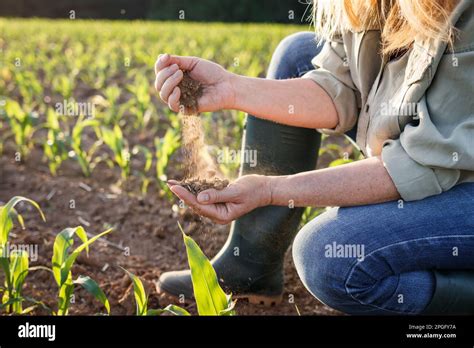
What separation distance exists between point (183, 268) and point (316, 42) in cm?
101

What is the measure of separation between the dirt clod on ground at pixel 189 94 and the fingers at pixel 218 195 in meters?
0.33

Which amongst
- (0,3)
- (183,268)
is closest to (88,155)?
(183,268)

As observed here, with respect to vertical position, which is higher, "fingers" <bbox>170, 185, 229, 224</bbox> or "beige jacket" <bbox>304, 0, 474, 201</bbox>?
"beige jacket" <bbox>304, 0, 474, 201</bbox>

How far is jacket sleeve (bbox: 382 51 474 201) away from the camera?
6.21 feet

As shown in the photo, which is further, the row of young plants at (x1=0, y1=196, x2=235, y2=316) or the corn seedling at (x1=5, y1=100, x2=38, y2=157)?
the corn seedling at (x1=5, y1=100, x2=38, y2=157)

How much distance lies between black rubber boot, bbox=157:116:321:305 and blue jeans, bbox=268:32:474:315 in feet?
1.45

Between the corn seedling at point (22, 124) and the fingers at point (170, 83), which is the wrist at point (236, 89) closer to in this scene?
the fingers at point (170, 83)

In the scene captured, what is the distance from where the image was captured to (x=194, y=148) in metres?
2.40

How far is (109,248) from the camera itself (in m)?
3.04

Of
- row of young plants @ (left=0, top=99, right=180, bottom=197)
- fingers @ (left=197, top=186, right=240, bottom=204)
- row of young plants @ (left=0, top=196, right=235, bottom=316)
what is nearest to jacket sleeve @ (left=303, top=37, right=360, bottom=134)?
fingers @ (left=197, top=186, right=240, bottom=204)

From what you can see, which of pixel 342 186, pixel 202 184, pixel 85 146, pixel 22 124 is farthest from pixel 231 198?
pixel 85 146

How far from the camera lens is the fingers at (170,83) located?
2141 millimetres

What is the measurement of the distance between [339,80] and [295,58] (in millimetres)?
247

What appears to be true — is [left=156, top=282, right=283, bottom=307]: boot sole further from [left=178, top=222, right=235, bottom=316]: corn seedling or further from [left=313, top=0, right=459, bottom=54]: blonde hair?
[left=313, top=0, right=459, bottom=54]: blonde hair
